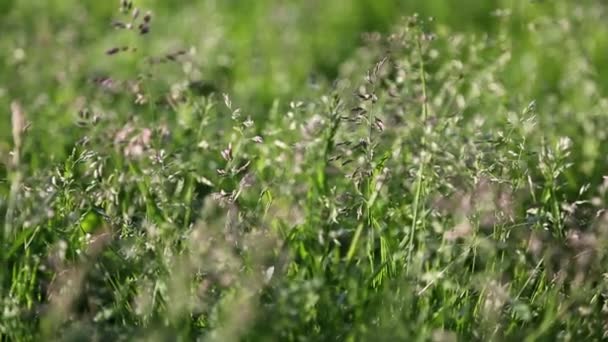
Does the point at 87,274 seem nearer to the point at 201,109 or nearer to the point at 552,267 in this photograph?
the point at 201,109

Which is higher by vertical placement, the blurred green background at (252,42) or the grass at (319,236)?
the grass at (319,236)

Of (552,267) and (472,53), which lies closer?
(552,267)

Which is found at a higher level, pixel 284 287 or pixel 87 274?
pixel 284 287

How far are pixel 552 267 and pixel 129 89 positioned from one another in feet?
4.08

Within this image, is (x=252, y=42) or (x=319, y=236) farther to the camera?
(x=252, y=42)

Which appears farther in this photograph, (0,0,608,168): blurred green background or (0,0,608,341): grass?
(0,0,608,168): blurred green background

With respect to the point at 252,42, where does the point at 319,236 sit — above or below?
above

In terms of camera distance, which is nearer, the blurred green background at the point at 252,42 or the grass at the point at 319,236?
the grass at the point at 319,236

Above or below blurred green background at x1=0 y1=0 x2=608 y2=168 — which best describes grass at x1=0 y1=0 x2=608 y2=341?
above

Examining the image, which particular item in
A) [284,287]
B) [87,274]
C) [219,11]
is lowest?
[219,11]

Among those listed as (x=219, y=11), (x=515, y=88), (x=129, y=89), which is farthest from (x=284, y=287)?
(x=219, y=11)

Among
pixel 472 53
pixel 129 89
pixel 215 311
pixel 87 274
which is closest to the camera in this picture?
pixel 215 311

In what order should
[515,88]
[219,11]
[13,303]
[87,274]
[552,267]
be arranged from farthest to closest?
[219,11] → [515,88] → [552,267] → [87,274] → [13,303]

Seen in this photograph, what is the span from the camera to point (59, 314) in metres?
2.42
